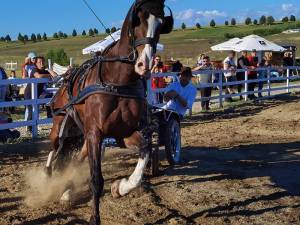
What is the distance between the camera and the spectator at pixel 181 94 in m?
8.97

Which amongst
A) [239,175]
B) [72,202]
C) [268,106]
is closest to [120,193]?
[72,202]

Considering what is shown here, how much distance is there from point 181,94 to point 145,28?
3675 mm

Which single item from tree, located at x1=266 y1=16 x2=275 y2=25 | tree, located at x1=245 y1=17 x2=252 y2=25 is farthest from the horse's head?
tree, located at x1=245 y1=17 x2=252 y2=25

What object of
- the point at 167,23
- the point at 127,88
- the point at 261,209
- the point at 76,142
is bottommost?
the point at 261,209

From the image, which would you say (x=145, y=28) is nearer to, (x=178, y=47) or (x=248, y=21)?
(x=178, y=47)

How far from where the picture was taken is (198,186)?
7453 mm

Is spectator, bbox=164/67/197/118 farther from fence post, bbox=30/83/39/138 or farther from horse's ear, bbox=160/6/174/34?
fence post, bbox=30/83/39/138

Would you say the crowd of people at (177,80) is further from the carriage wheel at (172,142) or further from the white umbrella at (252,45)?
the white umbrella at (252,45)

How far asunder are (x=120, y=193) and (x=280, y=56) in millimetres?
36159

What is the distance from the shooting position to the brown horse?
215 inches

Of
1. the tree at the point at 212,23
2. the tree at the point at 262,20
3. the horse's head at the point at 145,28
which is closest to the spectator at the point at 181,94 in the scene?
the horse's head at the point at 145,28

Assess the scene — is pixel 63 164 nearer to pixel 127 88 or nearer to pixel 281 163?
pixel 127 88

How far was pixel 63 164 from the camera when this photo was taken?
7.60 meters

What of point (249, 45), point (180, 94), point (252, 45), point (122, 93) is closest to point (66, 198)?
point (122, 93)
